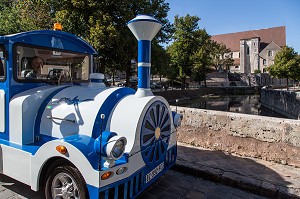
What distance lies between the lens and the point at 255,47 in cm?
7281

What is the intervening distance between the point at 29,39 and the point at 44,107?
1.22 m

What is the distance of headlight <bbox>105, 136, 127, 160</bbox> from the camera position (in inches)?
95.8

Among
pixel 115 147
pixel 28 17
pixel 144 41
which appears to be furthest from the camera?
pixel 28 17

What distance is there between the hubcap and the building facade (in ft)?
248

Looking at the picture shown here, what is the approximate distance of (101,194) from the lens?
2516mm

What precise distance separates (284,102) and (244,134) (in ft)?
71.0

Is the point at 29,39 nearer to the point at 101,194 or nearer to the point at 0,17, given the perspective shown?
the point at 101,194

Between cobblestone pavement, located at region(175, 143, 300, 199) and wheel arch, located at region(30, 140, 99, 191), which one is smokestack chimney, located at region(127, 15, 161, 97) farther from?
cobblestone pavement, located at region(175, 143, 300, 199)

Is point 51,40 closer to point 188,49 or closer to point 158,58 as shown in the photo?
point 158,58

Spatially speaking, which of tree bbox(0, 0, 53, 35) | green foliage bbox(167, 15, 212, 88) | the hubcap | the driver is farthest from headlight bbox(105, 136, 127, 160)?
green foliage bbox(167, 15, 212, 88)

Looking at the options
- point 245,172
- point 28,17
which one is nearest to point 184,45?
point 28,17

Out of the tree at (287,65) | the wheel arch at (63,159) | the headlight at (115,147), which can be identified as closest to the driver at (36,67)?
the wheel arch at (63,159)

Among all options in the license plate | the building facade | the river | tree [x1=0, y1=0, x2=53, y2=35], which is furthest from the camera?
the building facade

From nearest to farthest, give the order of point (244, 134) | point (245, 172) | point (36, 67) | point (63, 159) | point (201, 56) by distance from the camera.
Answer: point (63, 159), point (36, 67), point (245, 172), point (244, 134), point (201, 56)
